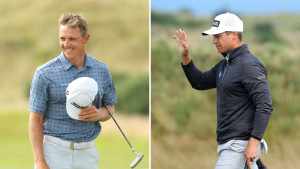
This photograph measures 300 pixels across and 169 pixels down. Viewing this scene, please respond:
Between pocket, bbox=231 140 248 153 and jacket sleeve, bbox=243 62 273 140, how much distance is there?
0.14 meters

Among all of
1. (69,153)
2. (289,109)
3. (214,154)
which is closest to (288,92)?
(289,109)

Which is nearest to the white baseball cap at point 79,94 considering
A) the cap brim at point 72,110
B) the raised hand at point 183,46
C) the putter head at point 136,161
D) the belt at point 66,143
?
the cap brim at point 72,110

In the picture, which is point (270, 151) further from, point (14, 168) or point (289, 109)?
point (14, 168)

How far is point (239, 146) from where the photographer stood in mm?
3611

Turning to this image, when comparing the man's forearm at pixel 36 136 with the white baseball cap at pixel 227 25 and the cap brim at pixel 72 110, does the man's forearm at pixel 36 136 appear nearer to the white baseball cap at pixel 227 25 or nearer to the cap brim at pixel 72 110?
the cap brim at pixel 72 110

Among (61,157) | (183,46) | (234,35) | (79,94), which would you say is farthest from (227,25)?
(61,157)

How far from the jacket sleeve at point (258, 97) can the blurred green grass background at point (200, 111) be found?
5220 millimetres

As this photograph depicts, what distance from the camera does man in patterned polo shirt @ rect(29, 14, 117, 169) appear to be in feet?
11.2

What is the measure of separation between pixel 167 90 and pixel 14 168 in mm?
4246

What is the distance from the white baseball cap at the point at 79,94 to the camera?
3314mm

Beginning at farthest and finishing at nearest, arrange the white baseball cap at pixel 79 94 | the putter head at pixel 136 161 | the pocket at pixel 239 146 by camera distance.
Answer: the putter head at pixel 136 161
the pocket at pixel 239 146
the white baseball cap at pixel 79 94

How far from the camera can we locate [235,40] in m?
3.78

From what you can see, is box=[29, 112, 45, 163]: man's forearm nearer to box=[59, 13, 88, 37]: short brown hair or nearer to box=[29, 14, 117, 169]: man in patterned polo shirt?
box=[29, 14, 117, 169]: man in patterned polo shirt

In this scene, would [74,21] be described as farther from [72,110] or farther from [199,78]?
[199,78]
